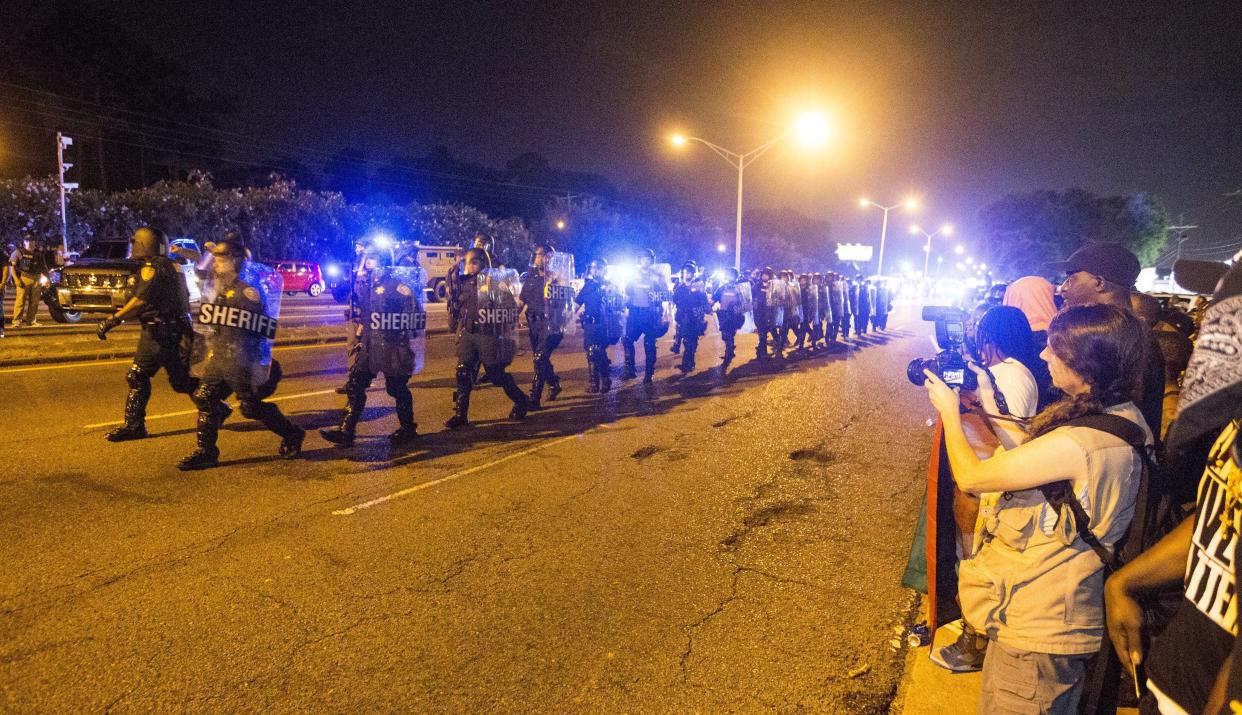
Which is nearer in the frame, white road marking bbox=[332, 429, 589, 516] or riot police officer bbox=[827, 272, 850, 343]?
white road marking bbox=[332, 429, 589, 516]

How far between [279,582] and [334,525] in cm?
82

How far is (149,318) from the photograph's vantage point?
648cm

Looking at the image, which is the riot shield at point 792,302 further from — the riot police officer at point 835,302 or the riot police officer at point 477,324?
the riot police officer at point 477,324

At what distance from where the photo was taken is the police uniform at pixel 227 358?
18.9 feet

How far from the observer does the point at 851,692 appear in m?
3.09

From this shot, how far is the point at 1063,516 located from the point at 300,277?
3407 centimetres

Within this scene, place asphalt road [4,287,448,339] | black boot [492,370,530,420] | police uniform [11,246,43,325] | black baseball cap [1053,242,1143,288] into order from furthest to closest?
police uniform [11,246,43,325] → asphalt road [4,287,448,339] → black boot [492,370,530,420] → black baseball cap [1053,242,1143,288]

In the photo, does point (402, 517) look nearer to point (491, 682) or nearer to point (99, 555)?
point (99, 555)

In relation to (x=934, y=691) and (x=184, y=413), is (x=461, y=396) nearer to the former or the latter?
(x=184, y=413)

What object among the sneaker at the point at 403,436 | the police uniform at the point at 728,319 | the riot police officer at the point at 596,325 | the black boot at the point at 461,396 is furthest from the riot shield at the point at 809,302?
the sneaker at the point at 403,436

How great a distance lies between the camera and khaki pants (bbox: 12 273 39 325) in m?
15.0

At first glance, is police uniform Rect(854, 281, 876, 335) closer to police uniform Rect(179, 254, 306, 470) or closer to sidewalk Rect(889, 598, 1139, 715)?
police uniform Rect(179, 254, 306, 470)

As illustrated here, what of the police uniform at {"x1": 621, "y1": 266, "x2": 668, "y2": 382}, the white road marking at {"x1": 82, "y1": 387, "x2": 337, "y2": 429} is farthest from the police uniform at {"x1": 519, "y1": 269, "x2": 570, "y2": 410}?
the white road marking at {"x1": 82, "y1": 387, "x2": 337, "y2": 429}

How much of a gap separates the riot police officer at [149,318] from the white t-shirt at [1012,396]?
21.4 feet
